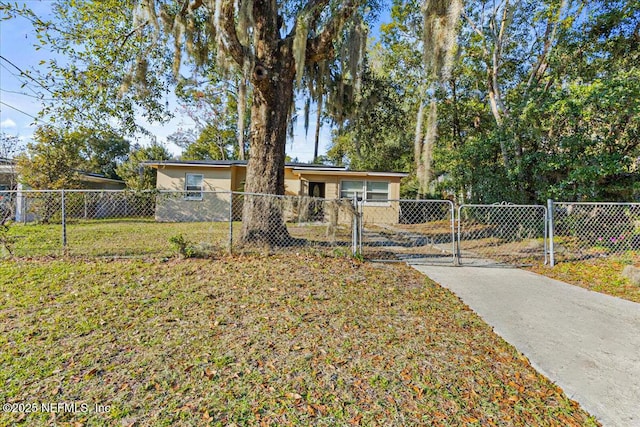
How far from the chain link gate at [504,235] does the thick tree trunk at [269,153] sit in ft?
12.5

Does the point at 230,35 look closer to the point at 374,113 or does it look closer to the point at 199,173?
the point at 374,113

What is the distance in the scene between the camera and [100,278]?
417 centimetres

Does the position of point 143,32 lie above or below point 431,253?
above

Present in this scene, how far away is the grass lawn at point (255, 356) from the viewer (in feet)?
6.31

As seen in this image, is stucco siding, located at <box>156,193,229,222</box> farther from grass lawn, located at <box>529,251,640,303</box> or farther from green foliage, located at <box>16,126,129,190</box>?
grass lawn, located at <box>529,251,640,303</box>

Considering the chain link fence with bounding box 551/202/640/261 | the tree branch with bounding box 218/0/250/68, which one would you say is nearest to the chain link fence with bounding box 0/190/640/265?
the chain link fence with bounding box 551/202/640/261

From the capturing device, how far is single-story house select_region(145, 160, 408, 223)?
43.2ft

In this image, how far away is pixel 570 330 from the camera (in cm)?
317

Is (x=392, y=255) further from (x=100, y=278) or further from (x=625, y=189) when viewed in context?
(x=625, y=189)

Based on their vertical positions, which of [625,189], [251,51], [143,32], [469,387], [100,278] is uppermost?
[143,32]

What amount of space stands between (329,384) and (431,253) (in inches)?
202

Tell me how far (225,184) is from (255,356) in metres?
11.8

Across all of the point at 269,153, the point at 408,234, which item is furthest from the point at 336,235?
the point at 408,234

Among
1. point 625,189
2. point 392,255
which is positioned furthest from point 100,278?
point 625,189
